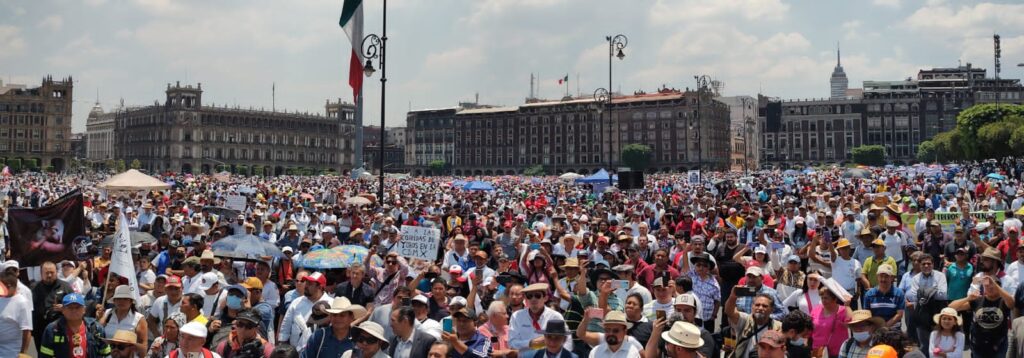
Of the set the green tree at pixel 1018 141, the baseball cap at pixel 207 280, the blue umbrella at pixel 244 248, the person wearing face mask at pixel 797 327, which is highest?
the green tree at pixel 1018 141

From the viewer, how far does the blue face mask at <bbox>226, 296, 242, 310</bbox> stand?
286 inches

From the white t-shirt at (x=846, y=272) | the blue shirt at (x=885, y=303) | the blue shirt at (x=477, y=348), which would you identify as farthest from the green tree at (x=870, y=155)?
the blue shirt at (x=477, y=348)

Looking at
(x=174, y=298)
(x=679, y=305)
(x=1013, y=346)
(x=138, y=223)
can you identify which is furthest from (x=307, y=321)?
(x=138, y=223)

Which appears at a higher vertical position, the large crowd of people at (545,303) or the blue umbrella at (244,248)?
the blue umbrella at (244,248)

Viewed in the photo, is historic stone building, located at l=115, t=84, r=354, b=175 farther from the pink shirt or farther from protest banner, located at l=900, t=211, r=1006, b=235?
the pink shirt

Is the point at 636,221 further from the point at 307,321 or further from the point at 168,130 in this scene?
the point at 168,130

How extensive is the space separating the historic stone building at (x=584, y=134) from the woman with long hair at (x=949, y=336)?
108m

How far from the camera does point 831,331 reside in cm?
717

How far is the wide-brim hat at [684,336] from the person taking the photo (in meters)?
5.31

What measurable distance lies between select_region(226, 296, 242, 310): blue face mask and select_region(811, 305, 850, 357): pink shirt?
4405 millimetres

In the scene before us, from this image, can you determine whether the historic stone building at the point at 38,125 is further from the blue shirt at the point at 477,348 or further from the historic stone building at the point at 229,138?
the blue shirt at the point at 477,348

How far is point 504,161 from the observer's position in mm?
134250

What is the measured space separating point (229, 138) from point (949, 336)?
135314 millimetres

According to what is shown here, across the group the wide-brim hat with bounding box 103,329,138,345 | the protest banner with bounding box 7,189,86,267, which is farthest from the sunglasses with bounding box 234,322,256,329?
the protest banner with bounding box 7,189,86,267
